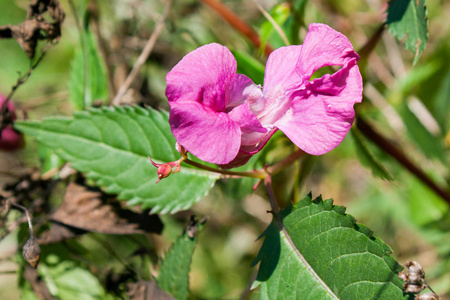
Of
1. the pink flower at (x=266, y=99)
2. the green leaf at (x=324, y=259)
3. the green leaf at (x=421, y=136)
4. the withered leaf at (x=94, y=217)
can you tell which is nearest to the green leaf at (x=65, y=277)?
the withered leaf at (x=94, y=217)

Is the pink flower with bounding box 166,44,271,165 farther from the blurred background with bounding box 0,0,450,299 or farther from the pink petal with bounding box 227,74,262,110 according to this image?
the blurred background with bounding box 0,0,450,299

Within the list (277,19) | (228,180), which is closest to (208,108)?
(277,19)

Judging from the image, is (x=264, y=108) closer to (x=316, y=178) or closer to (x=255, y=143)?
(x=255, y=143)

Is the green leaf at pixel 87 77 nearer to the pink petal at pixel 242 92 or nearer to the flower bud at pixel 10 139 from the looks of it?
the flower bud at pixel 10 139

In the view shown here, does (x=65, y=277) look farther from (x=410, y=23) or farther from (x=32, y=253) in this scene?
(x=410, y=23)

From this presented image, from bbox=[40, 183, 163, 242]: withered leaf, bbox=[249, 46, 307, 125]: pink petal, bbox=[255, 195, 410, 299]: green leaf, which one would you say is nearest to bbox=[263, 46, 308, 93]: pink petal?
bbox=[249, 46, 307, 125]: pink petal
